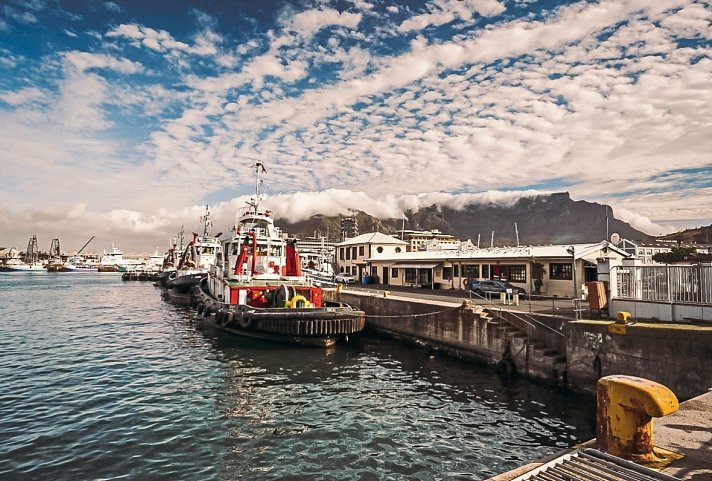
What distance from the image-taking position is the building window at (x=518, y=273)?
3109cm

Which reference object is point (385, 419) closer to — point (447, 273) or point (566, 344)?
point (566, 344)

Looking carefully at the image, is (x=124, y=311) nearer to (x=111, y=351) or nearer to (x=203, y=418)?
(x=111, y=351)

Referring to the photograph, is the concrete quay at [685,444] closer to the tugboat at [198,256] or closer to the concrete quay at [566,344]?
the concrete quay at [566,344]

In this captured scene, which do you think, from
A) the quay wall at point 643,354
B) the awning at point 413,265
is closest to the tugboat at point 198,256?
the awning at point 413,265

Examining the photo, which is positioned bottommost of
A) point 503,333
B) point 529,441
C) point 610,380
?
point 529,441

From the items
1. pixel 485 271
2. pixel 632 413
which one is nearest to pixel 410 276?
pixel 485 271

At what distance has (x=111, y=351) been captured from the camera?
67.9 ft

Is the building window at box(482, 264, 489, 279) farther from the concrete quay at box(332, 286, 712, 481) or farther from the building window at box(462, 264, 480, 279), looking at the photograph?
the concrete quay at box(332, 286, 712, 481)

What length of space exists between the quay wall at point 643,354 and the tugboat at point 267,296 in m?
10.6

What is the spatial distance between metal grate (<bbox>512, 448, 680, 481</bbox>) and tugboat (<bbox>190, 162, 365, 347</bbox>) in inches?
643

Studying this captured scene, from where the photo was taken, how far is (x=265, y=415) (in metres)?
12.2

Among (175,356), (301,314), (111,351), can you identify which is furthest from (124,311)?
(301,314)

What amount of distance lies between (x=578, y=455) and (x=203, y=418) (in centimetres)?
1018

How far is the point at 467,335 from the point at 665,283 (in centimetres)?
801
